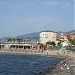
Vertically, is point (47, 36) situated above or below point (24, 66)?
above

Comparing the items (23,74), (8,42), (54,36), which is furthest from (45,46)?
(23,74)

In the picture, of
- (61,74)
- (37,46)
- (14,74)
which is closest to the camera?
(61,74)

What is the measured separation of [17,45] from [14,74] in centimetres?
10856

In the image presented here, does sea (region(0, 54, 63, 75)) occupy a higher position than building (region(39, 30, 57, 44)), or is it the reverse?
building (region(39, 30, 57, 44))

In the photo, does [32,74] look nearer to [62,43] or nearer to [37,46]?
[37,46]

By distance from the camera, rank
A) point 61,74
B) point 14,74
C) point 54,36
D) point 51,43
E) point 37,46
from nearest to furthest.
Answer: point 61,74 < point 14,74 < point 37,46 < point 51,43 < point 54,36

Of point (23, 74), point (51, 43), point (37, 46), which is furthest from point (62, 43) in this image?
point (23, 74)

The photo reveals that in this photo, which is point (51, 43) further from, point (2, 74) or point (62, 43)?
point (2, 74)

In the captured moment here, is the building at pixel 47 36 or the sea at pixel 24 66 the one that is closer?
the sea at pixel 24 66

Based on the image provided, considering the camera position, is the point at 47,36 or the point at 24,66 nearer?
the point at 24,66

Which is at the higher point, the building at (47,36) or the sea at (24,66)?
the building at (47,36)

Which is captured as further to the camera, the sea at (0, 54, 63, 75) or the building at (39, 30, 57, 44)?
the building at (39, 30, 57, 44)

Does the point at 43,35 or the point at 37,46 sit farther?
the point at 43,35

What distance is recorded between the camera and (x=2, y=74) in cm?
4475
